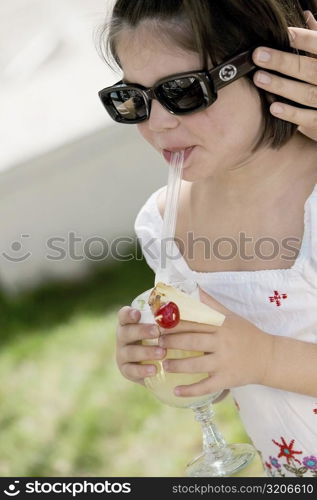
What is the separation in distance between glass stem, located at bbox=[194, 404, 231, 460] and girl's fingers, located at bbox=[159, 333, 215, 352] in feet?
0.58

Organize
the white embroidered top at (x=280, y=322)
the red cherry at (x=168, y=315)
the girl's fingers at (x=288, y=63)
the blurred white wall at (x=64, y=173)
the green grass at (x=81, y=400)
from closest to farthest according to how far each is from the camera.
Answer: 1. the red cherry at (x=168, y=315)
2. the girl's fingers at (x=288, y=63)
3. the white embroidered top at (x=280, y=322)
4. the green grass at (x=81, y=400)
5. the blurred white wall at (x=64, y=173)

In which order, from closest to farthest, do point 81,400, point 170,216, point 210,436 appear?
point 210,436 → point 170,216 → point 81,400

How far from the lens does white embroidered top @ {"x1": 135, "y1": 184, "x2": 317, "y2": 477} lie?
1.67 m

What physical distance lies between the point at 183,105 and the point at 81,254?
234cm

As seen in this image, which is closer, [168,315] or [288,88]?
[168,315]

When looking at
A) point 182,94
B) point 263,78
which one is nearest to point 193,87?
point 182,94

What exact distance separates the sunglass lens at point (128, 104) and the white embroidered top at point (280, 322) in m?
0.33

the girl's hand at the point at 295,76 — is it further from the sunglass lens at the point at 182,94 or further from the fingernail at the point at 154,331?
the fingernail at the point at 154,331

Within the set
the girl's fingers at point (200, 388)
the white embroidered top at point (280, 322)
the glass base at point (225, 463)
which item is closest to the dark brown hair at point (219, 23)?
the white embroidered top at point (280, 322)

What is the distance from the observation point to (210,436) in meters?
1.65

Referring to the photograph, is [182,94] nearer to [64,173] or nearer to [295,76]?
[295,76]

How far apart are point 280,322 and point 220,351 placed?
24 cm

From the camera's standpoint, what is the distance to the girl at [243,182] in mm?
1546

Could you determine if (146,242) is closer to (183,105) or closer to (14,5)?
(183,105)
